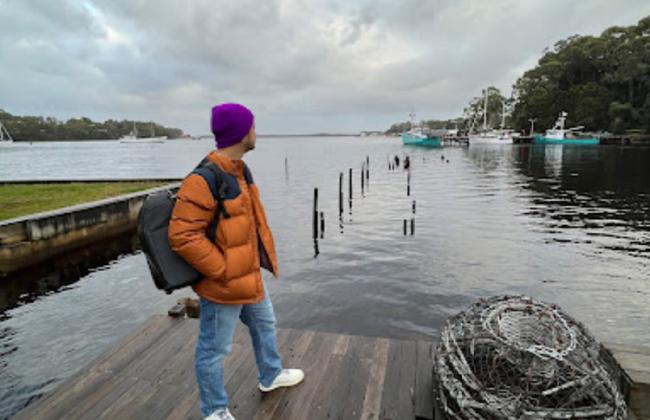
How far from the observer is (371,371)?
3.97 metres

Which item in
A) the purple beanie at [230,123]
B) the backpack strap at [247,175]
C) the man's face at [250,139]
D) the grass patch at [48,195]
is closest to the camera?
the purple beanie at [230,123]

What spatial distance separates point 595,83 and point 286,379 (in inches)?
4452

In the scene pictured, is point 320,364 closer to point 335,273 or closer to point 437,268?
point 335,273

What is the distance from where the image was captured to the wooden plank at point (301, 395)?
10.9 feet

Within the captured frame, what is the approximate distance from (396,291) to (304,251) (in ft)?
15.9

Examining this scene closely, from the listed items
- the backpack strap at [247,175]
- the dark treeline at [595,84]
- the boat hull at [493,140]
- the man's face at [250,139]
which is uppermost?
the dark treeline at [595,84]

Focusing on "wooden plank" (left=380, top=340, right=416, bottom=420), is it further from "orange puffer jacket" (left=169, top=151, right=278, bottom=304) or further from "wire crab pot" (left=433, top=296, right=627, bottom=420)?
"orange puffer jacket" (left=169, top=151, right=278, bottom=304)

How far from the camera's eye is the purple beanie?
267cm

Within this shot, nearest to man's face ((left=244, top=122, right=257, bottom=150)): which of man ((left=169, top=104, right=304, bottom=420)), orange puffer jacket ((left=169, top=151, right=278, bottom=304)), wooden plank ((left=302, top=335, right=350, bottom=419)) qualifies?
man ((left=169, top=104, right=304, bottom=420))

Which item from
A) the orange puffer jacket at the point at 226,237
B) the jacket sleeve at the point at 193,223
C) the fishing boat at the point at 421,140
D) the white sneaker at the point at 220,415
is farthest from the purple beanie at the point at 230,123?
the fishing boat at the point at 421,140

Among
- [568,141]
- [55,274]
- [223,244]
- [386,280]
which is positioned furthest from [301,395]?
[568,141]

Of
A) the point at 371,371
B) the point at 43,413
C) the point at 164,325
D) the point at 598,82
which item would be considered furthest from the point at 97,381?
the point at 598,82

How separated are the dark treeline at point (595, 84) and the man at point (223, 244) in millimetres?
97985

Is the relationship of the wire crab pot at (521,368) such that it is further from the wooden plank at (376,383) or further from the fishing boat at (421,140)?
the fishing boat at (421,140)
